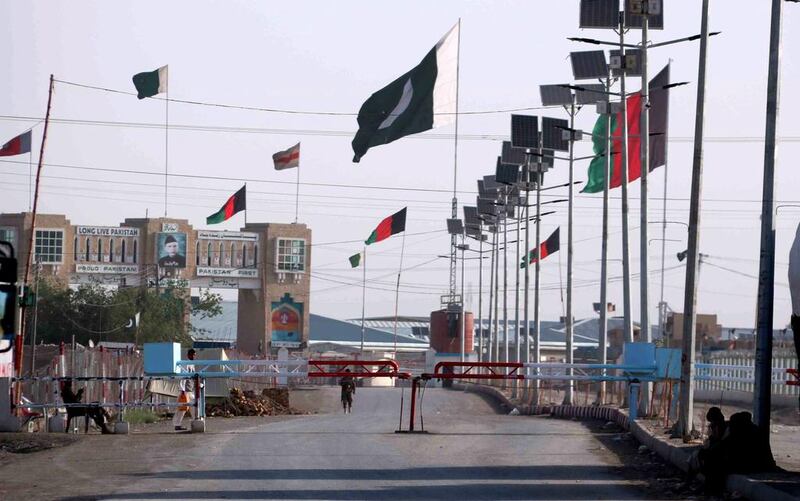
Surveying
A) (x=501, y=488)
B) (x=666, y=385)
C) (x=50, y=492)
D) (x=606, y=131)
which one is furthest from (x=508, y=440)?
(x=606, y=131)

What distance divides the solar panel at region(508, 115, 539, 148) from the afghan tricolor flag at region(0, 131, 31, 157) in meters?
18.2

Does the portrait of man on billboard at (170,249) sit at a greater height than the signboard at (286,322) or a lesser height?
greater

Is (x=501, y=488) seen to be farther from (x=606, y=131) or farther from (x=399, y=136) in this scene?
(x=606, y=131)

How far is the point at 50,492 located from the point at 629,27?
24.3 metres

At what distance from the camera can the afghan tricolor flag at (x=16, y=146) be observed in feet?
153

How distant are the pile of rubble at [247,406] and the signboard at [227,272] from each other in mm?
51512

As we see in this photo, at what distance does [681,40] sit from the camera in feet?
97.0

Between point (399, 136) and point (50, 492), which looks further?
point (399, 136)

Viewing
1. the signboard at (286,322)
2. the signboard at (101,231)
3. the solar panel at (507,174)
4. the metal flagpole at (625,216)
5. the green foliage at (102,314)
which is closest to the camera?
the metal flagpole at (625,216)

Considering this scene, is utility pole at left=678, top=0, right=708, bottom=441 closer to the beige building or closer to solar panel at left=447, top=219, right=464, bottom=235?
solar panel at left=447, top=219, right=464, bottom=235

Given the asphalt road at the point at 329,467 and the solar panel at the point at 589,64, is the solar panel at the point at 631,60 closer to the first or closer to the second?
the solar panel at the point at 589,64

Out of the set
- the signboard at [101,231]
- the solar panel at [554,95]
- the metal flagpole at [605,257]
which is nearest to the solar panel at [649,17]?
the metal flagpole at [605,257]

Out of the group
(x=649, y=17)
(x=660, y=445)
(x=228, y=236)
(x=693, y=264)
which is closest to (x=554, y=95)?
(x=649, y=17)

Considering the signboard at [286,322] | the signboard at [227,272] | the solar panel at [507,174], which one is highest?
the solar panel at [507,174]
